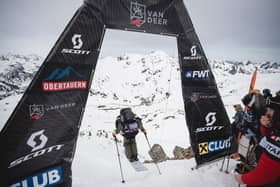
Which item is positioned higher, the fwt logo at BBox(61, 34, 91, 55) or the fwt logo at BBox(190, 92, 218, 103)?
the fwt logo at BBox(61, 34, 91, 55)

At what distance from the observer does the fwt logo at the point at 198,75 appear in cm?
504

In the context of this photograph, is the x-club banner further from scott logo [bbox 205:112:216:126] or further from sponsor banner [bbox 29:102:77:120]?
scott logo [bbox 205:112:216:126]

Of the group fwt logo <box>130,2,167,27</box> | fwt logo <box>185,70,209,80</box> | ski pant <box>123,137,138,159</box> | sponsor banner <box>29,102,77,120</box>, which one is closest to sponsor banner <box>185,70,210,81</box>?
fwt logo <box>185,70,209,80</box>

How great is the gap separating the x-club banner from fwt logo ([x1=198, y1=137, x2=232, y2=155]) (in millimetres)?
3670

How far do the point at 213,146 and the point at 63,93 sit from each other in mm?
4857

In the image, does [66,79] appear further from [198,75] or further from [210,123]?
[210,123]

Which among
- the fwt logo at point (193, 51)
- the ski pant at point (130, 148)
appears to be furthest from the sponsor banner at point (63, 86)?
the fwt logo at point (193, 51)

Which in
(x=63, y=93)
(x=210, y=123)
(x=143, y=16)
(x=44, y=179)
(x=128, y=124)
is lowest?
(x=44, y=179)

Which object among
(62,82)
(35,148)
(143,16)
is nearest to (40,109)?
(62,82)

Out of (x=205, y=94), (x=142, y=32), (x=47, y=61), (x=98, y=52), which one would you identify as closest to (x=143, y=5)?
(x=142, y=32)

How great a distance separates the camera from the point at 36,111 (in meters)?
3.13

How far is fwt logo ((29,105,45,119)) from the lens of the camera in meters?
3.08

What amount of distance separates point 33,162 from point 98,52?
8.70ft

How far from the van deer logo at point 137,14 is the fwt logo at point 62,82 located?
196 cm
